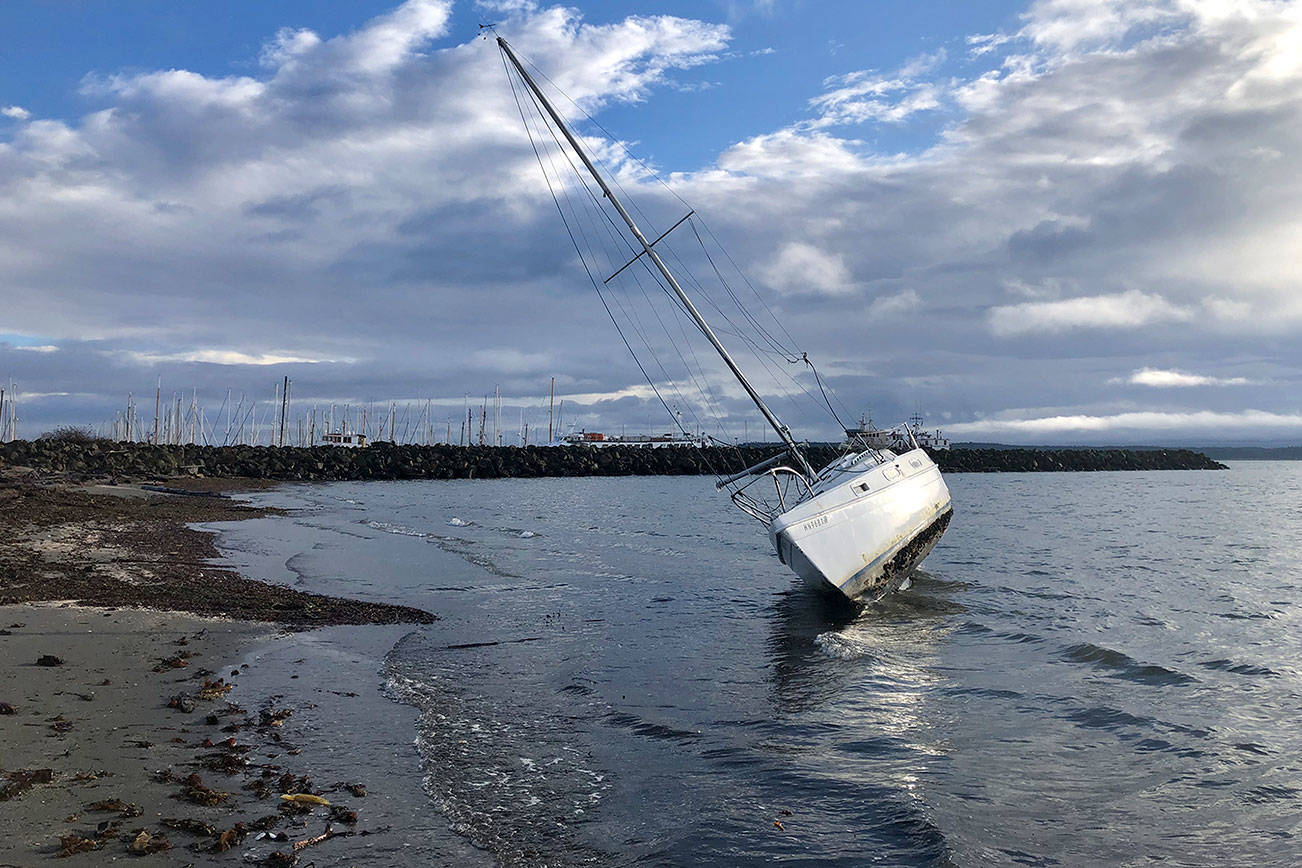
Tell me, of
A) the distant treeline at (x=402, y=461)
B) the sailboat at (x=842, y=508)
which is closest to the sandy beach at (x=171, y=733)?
the sailboat at (x=842, y=508)

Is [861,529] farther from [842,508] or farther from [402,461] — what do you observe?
[402,461]

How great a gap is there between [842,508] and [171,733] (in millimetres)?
10549

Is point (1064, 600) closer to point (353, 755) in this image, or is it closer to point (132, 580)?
point (353, 755)

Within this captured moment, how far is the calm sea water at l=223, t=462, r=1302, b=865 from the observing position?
6852 mm

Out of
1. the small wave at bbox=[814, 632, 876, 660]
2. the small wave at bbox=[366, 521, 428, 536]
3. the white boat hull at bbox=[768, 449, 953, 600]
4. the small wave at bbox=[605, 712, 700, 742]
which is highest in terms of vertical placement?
the white boat hull at bbox=[768, 449, 953, 600]

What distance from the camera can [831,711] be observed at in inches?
408

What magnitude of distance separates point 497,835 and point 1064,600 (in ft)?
56.6

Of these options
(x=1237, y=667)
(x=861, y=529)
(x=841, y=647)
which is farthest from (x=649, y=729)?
(x=1237, y=667)

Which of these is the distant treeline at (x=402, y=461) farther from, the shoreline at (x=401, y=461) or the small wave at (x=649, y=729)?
the small wave at (x=649, y=729)

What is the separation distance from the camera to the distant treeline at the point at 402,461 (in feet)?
184

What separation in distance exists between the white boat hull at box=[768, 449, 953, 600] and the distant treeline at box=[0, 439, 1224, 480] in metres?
16.9

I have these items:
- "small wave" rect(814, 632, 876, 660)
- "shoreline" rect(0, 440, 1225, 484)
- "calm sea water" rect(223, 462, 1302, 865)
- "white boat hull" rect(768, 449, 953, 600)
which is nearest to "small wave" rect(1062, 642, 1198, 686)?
"calm sea water" rect(223, 462, 1302, 865)

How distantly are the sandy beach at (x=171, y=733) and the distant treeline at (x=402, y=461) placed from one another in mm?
24291

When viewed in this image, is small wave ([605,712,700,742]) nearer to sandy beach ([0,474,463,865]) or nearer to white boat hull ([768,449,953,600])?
sandy beach ([0,474,463,865])
